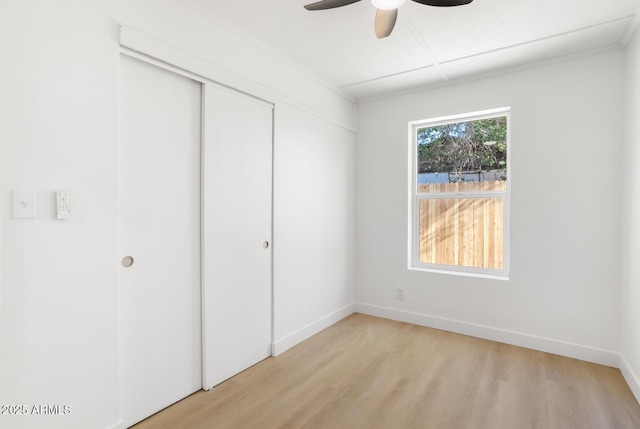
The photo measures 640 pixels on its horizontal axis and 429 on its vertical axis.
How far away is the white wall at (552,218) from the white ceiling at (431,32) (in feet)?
0.86

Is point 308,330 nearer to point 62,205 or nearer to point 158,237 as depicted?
point 158,237

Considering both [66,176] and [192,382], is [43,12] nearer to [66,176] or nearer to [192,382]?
[66,176]

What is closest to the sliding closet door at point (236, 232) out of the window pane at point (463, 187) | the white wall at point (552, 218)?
the white wall at point (552, 218)

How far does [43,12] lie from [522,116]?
343cm

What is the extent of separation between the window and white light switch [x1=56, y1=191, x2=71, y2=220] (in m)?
3.04

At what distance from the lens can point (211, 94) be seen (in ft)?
7.33

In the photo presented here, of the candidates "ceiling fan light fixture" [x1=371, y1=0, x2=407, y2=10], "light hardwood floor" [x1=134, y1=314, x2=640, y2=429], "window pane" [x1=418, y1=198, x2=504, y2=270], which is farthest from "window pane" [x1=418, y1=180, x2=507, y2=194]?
"ceiling fan light fixture" [x1=371, y1=0, x2=407, y2=10]

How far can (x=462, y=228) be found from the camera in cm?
339

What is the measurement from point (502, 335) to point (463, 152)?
1839mm

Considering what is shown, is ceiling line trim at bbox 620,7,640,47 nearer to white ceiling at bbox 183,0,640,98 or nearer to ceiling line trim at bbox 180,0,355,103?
white ceiling at bbox 183,0,640,98

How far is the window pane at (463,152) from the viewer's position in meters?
3.21

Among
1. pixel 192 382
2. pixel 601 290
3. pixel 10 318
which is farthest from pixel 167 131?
pixel 601 290

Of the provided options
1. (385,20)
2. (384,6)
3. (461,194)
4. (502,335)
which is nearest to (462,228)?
(461,194)

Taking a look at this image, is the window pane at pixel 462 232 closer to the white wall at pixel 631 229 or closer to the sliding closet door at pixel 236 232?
the white wall at pixel 631 229
